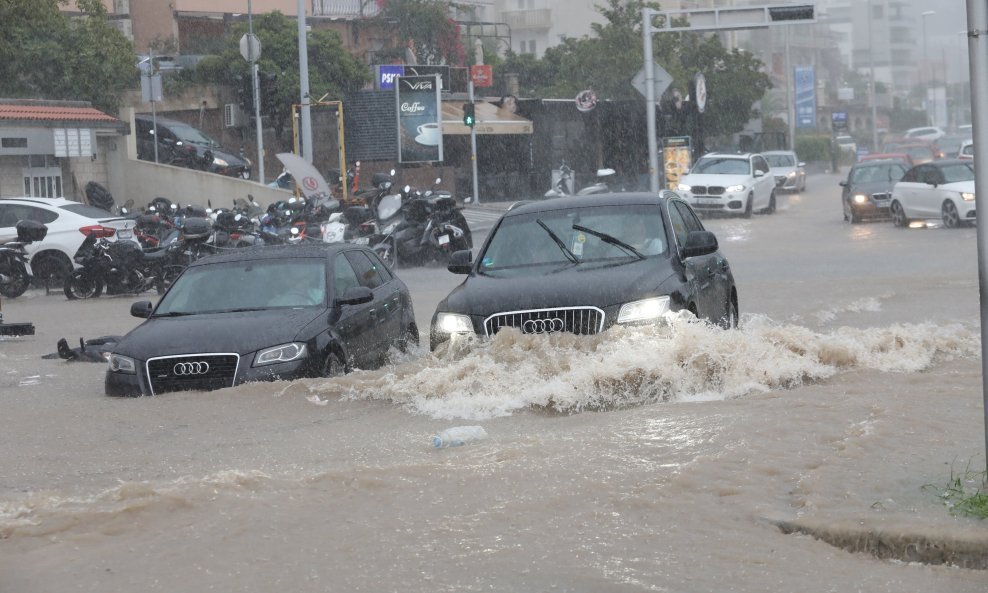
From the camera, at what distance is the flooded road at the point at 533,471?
5.67m

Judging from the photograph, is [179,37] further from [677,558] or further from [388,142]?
[677,558]

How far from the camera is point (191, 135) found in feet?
131

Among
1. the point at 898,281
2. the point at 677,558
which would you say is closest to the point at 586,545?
the point at 677,558

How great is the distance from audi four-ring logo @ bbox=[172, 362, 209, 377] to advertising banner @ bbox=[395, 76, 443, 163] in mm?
28202

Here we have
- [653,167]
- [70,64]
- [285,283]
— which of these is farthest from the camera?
[70,64]

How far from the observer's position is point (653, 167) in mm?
34500

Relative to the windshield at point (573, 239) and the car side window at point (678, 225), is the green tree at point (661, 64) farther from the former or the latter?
the windshield at point (573, 239)

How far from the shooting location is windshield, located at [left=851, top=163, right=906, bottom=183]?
A: 33.2 m

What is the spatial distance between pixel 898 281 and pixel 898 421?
11318 millimetres

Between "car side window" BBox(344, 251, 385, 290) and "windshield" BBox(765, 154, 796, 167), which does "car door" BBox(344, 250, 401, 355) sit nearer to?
"car side window" BBox(344, 251, 385, 290)

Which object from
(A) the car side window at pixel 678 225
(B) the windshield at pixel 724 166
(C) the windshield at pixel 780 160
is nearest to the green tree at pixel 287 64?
(B) the windshield at pixel 724 166

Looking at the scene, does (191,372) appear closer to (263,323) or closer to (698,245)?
(263,323)

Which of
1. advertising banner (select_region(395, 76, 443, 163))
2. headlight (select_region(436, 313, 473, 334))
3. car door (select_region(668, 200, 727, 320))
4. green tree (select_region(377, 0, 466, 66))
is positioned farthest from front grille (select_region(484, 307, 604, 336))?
green tree (select_region(377, 0, 466, 66))

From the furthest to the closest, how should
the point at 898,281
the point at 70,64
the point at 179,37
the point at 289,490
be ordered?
1. the point at 179,37
2. the point at 70,64
3. the point at 898,281
4. the point at 289,490
